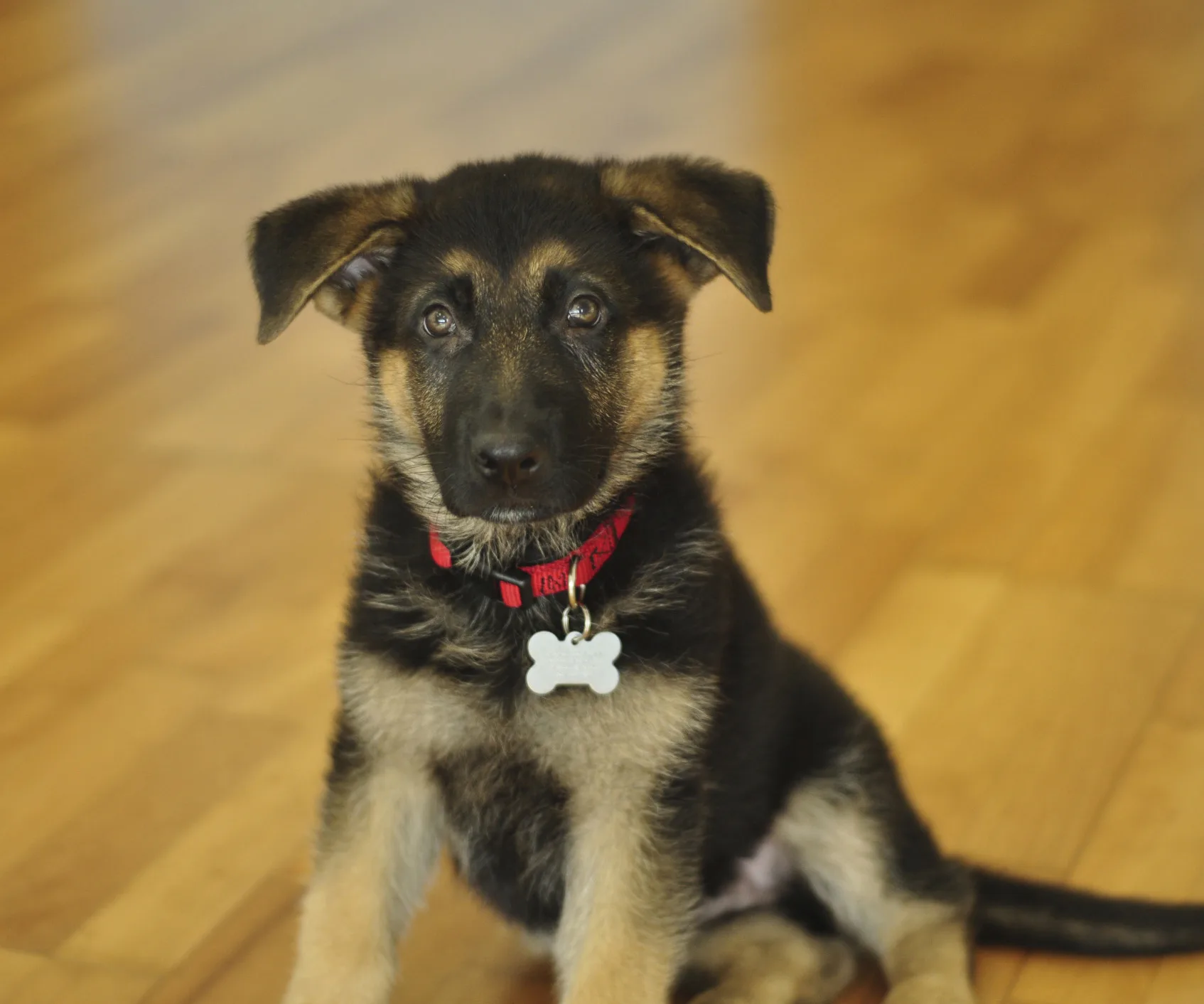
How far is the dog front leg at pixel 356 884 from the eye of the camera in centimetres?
262

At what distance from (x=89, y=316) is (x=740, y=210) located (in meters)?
3.36

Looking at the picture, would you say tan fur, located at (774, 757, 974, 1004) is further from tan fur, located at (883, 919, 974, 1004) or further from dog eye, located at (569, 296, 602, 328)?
dog eye, located at (569, 296, 602, 328)

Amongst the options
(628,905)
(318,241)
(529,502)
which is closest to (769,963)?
(628,905)

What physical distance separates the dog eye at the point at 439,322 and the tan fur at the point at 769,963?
1021 mm

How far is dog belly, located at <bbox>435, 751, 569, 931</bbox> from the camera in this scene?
262cm

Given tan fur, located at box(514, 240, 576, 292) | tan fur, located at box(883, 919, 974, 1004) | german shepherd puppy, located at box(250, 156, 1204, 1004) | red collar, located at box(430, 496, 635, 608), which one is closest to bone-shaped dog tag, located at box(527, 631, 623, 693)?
german shepherd puppy, located at box(250, 156, 1204, 1004)

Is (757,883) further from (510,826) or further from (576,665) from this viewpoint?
(576,665)

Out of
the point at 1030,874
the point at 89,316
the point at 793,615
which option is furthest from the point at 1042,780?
the point at 89,316

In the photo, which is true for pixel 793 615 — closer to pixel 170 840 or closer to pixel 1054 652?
pixel 1054 652

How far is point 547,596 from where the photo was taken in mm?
2695

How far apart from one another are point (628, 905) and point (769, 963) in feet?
1.36

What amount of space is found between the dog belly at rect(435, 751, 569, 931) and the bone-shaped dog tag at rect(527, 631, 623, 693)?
0.13 meters

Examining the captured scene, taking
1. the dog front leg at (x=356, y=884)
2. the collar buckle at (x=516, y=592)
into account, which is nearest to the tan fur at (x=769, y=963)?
the dog front leg at (x=356, y=884)

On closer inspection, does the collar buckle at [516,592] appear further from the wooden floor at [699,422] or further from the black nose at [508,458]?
the wooden floor at [699,422]
